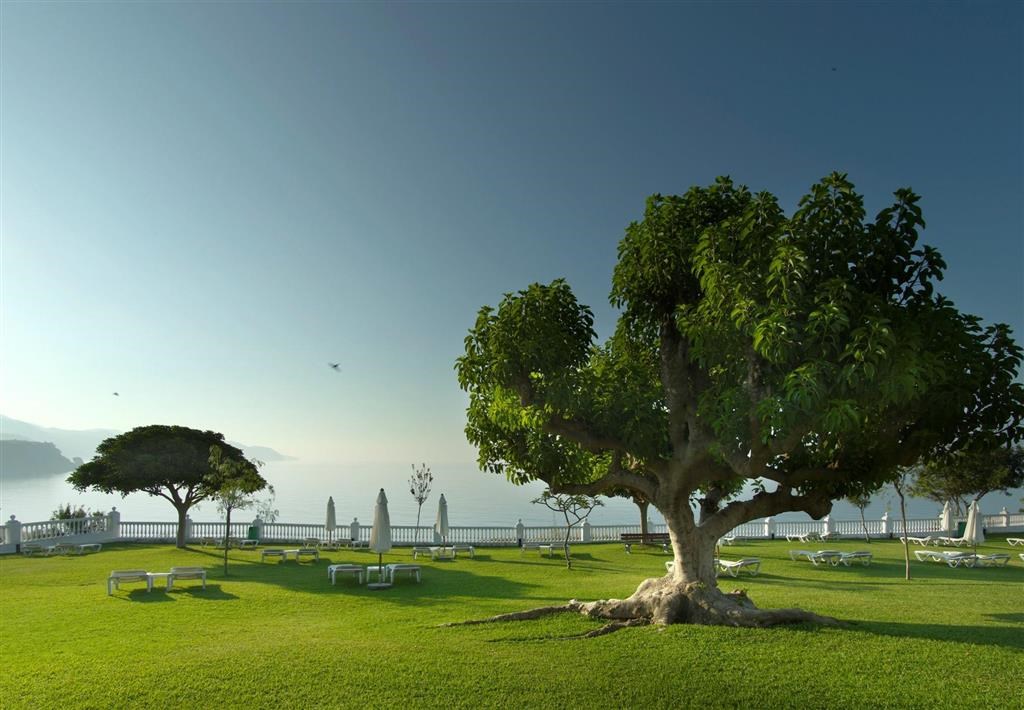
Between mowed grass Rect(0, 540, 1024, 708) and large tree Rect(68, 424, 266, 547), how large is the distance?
8791mm

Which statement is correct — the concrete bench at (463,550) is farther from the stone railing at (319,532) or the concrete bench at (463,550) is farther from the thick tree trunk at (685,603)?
the thick tree trunk at (685,603)

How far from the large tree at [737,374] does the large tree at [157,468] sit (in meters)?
16.8

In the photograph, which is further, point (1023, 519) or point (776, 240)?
point (1023, 519)

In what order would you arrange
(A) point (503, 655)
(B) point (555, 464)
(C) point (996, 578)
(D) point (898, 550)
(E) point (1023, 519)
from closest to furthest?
(A) point (503, 655) < (B) point (555, 464) < (C) point (996, 578) < (D) point (898, 550) < (E) point (1023, 519)

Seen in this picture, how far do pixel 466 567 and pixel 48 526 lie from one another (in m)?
17.6

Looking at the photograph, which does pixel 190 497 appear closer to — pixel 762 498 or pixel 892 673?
pixel 762 498

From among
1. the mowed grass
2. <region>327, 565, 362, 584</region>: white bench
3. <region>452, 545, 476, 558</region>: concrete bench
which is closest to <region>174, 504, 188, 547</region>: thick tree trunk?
the mowed grass

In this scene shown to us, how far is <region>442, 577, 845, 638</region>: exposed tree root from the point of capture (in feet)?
32.2

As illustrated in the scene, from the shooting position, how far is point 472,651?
8742 mm

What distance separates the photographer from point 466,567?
65.9 ft

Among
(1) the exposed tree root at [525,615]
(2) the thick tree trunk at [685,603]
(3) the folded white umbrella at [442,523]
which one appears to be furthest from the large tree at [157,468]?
(2) the thick tree trunk at [685,603]

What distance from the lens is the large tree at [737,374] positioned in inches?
312

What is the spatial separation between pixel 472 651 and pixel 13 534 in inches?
910

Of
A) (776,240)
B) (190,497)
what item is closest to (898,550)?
(776,240)
